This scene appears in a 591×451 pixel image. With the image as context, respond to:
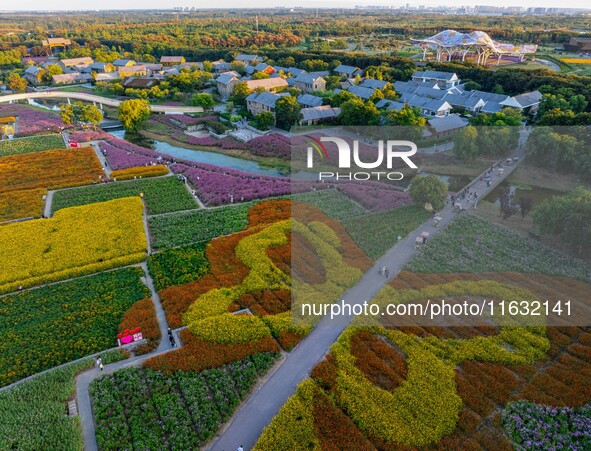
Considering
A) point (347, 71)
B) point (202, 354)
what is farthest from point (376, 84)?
point (202, 354)

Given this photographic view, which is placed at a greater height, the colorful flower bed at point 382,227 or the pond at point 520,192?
the colorful flower bed at point 382,227

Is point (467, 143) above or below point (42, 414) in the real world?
above

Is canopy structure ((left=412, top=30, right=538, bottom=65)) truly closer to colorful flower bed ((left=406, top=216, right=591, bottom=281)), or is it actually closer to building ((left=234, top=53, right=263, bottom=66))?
building ((left=234, top=53, right=263, bottom=66))

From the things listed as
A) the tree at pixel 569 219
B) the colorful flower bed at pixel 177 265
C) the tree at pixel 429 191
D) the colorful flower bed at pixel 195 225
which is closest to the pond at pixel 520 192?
the tree at pixel 429 191

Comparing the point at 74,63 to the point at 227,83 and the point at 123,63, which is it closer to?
the point at 123,63

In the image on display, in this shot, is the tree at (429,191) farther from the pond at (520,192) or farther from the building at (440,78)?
the building at (440,78)

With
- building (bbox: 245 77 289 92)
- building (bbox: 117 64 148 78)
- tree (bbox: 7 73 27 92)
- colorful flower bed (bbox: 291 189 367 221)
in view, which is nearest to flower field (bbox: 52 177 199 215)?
colorful flower bed (bbox: 291 189 367 221)
